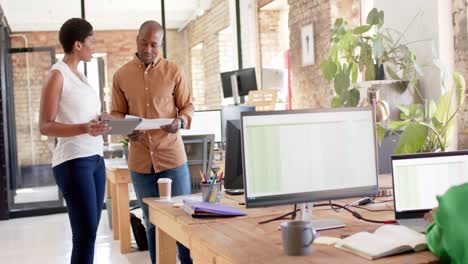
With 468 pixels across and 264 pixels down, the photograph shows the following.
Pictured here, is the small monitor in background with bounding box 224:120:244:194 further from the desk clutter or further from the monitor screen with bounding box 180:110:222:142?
the monitor screen with bounding box 180:110:222:142

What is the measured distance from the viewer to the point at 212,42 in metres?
9.49

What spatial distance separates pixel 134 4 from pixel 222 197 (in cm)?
632

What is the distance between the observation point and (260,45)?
8.95 m

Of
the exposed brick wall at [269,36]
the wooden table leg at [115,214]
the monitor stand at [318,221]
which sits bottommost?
the wooden table leg at [115,214]

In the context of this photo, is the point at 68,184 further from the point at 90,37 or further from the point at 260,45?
the point at 260,45

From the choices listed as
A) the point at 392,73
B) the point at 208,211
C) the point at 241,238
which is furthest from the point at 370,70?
the point at 241,238

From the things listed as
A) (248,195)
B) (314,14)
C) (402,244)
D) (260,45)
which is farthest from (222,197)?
(260,45)

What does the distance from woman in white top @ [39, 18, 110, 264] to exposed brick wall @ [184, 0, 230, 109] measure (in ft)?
19.9

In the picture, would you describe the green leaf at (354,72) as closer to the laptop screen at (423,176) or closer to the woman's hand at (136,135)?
the woman's hand at (136,135)

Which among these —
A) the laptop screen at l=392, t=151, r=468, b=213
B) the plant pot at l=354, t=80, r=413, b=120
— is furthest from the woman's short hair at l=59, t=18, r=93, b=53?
the plant pot at l=354, t=80, r=413, b=120

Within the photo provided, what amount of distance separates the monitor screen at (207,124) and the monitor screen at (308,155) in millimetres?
4440

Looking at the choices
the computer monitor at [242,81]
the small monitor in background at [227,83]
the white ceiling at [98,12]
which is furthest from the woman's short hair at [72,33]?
the white ceiling at [98,12]

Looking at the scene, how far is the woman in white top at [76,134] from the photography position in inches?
123

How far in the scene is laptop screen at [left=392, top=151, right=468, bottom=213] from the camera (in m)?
2.29
